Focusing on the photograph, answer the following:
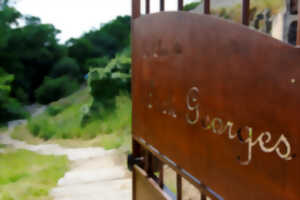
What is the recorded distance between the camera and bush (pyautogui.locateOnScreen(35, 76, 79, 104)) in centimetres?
1250

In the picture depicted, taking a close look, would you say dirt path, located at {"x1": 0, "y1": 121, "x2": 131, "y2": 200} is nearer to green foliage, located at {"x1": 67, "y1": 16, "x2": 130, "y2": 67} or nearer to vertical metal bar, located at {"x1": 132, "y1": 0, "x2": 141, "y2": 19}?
vertical metal bar, located at {"x1": 132, "y1": 0, "x2": 141, "y2": 19}

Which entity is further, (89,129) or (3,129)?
(3,129)

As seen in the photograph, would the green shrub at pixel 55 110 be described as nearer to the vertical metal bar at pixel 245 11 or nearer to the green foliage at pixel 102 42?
the green foliage at pixel 102 42

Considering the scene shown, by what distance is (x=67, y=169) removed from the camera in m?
4.08

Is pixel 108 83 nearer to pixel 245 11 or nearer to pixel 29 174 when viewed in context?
pixel 29 174

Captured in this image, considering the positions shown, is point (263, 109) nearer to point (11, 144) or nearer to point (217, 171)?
point (217, 171)

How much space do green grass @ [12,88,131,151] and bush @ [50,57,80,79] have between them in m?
5.19

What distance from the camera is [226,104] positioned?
0.89 metres

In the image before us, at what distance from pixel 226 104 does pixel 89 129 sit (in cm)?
581

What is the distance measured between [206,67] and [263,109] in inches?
11.2

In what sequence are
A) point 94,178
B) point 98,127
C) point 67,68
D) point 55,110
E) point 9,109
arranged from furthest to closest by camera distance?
point 67,68
point 9,109
point 55,110
point 98,127
point 94,178

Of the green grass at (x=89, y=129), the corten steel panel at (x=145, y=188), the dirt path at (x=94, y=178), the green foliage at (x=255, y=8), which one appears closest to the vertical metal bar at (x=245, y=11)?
the corten steel panel at (x=145, y=188)

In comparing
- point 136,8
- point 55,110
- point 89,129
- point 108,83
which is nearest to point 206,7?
point 136,8

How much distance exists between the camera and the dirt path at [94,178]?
3.09 meters
